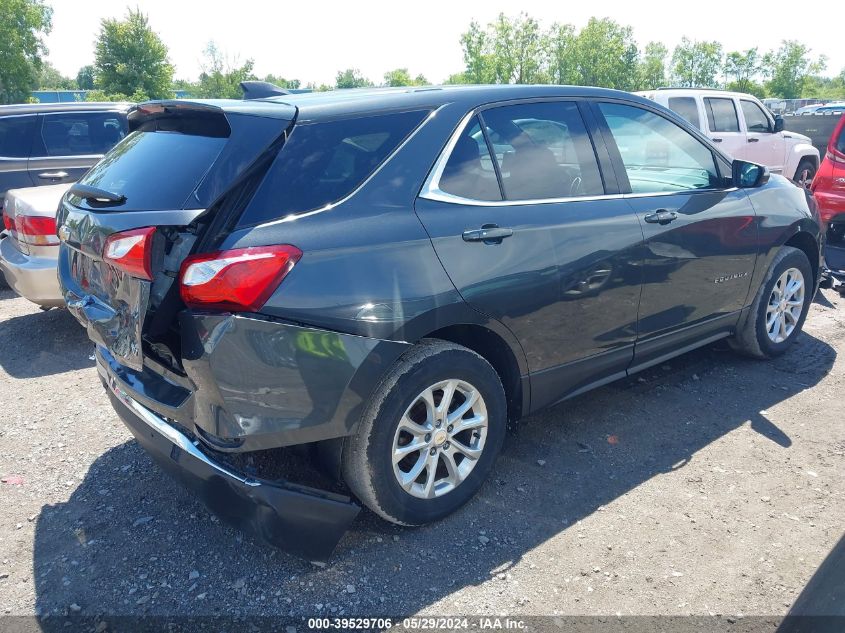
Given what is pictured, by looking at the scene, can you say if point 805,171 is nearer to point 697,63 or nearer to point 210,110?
point 210,110

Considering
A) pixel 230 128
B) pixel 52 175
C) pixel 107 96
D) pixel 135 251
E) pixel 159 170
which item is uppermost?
pixel 107 96

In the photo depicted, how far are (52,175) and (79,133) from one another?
2.14 feet

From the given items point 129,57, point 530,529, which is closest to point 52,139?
point 530,529

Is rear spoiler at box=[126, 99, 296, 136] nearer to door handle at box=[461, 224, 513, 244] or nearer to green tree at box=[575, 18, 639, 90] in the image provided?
door handle at box=[461, 224, 513, 244]

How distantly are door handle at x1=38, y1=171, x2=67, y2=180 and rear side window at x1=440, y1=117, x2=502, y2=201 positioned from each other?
6.12 meters

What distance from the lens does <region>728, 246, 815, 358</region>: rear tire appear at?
15.0 ft

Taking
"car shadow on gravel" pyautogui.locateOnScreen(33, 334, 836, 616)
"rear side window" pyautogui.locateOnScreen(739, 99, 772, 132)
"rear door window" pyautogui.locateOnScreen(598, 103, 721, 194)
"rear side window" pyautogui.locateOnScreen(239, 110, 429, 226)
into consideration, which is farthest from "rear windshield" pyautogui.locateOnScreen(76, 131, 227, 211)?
"rear side window" pyautogui.locateOnScreen(739, 99, 772, 132)

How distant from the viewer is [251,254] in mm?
2312

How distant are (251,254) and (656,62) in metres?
61.0

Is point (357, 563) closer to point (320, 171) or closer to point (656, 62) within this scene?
point (320, 171)

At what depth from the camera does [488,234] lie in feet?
9.50

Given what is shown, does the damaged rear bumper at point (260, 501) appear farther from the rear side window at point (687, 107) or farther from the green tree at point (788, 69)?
the green tree at point (788, 69)

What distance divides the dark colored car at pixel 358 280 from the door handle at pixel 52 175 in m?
4.94

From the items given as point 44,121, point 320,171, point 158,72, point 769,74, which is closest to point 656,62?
point 769,74
